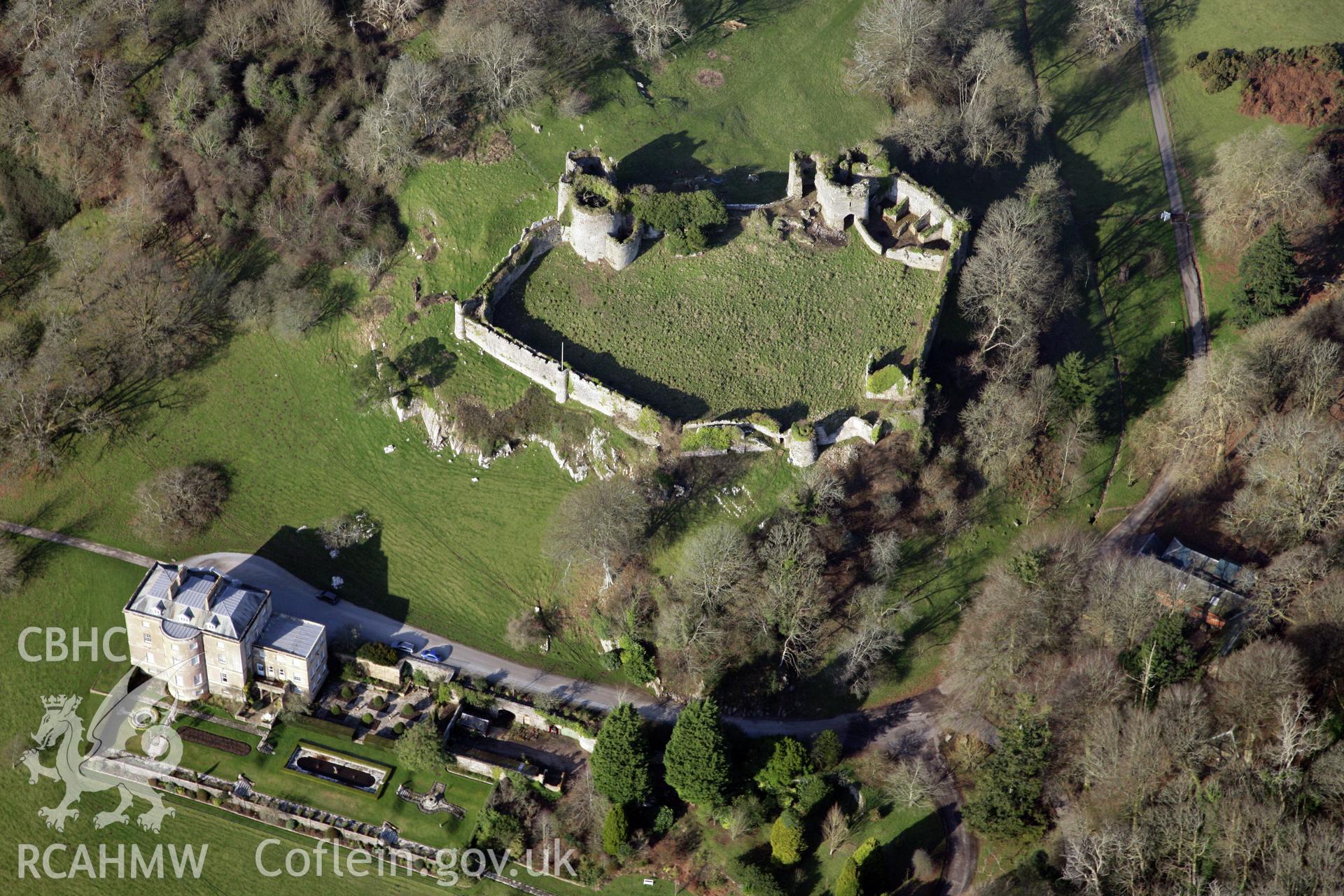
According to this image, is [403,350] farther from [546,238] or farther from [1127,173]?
[1127,173]

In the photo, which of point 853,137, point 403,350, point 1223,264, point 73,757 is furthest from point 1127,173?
point 73,757

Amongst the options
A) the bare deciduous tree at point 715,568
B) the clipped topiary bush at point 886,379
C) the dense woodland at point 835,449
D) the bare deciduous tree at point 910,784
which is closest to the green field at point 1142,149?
the dense woodland at point 835,449

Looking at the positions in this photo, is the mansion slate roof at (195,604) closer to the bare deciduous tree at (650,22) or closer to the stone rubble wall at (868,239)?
the stone rubble wall at (868,239)

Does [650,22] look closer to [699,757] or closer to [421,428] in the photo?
[421,428]

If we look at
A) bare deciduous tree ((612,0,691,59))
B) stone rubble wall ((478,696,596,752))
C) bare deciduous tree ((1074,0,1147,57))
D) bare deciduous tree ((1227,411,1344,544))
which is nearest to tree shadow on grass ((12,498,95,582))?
stone rubble wall ((478,696,596,752))

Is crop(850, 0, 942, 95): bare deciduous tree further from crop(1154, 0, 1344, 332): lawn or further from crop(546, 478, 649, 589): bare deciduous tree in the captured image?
crop(546, 478, 649, 589): bare deciduous tree
